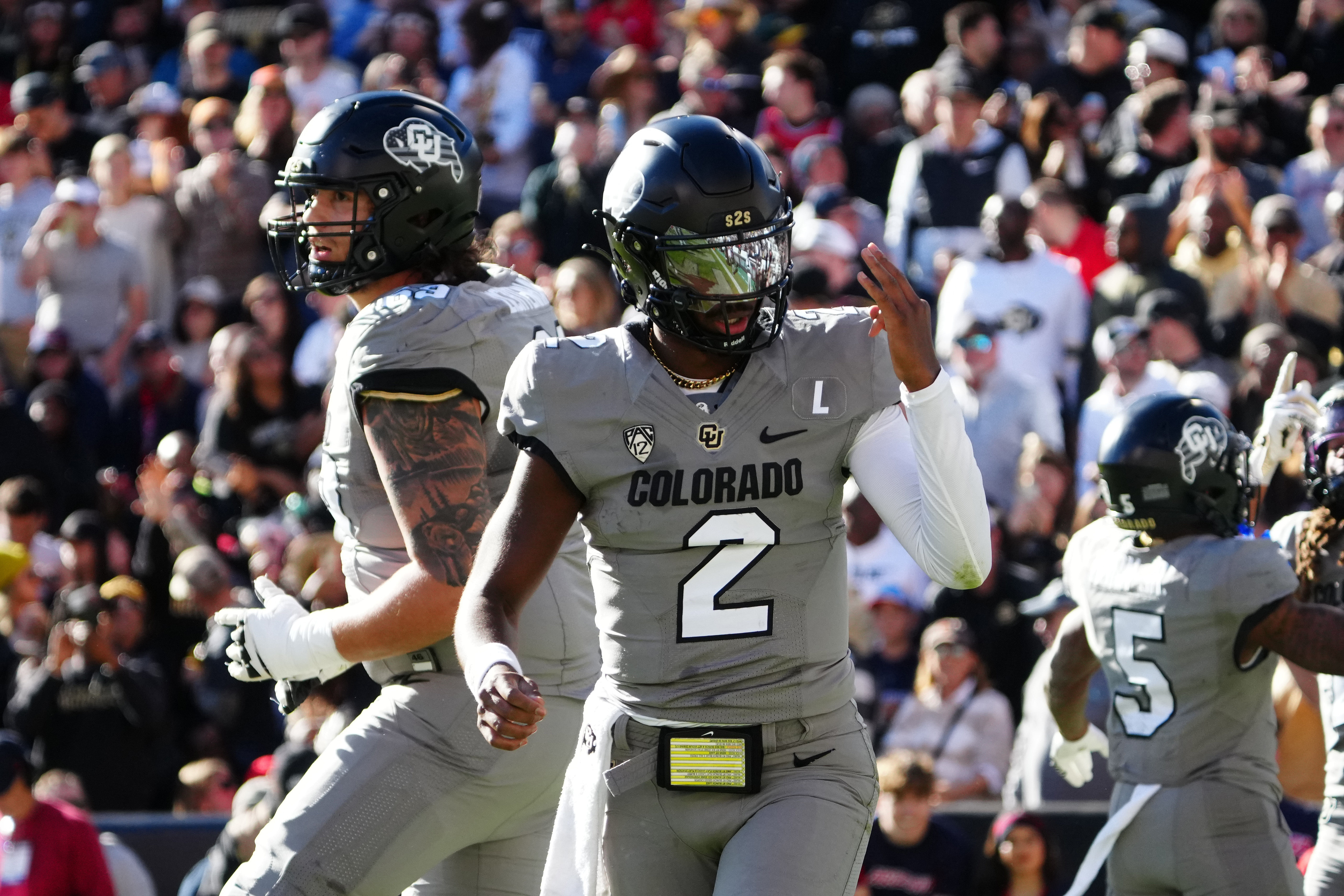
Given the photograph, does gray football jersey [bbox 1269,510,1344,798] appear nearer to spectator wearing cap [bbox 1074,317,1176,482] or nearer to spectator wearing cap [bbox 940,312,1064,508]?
spectator wearing cap [bbox 1074,317,1176,482]

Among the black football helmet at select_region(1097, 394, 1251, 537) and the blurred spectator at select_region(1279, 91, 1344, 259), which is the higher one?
the black football helmet at select_region(1097, 394, 1251, 537)

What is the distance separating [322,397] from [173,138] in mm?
3259

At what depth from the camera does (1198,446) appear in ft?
14.8

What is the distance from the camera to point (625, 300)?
3.55 m

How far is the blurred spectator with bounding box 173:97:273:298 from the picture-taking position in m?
11.0

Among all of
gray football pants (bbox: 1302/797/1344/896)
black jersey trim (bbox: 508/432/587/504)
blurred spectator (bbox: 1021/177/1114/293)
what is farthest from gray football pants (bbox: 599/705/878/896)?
blurred spectator (bbox: 1021/177/1114/293)

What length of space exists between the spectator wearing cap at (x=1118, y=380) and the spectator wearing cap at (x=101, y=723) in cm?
417

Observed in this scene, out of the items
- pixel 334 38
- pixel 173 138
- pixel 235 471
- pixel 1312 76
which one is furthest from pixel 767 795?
pixel 334 38

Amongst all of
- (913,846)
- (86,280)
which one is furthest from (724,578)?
(86,280)

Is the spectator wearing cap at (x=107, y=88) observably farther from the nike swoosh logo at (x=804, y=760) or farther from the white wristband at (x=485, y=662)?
the nike swoosh logo at (x=804, y=760)

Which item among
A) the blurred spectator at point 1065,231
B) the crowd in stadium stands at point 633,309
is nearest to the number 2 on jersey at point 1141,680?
the crowd in stadium stands at point 633,309

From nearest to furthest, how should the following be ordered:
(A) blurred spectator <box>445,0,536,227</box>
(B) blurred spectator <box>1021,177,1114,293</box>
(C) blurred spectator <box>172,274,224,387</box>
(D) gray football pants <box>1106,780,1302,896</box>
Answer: (D) gray football pants <box>1106,780,1302,896</box>, (B) blurred spectator <box>1021,177,1114,293</box>, (C) blurred spectator <box>172,274,224,387</box>, (A) blurred spectator <box>445,0,536,227</box>

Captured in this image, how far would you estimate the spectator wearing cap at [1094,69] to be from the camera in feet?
34.1

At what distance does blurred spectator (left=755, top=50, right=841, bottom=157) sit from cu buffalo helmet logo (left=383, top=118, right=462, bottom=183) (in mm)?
6354
